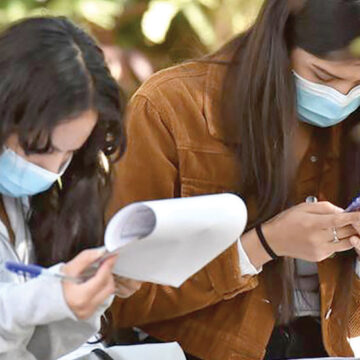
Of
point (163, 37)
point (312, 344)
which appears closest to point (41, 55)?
point (312, 344)

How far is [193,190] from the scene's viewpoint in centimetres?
228

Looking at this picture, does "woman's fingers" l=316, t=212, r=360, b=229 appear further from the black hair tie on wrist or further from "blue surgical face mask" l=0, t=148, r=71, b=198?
"blue surgical face mask" l=0, t=148, r=71, b=198

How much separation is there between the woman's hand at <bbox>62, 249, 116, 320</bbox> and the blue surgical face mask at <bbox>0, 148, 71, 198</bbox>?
19 cm

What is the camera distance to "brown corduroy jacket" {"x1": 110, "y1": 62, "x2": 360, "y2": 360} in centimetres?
226

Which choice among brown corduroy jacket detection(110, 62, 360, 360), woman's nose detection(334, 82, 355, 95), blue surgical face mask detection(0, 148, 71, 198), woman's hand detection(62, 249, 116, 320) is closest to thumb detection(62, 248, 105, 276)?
woman's hand detection(62, 249, 116, 320)

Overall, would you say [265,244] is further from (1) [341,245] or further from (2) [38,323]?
(2) [38,323]

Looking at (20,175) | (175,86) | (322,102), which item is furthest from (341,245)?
(20,175)

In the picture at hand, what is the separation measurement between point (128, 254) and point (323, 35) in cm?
63

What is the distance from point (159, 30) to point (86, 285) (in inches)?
47.4

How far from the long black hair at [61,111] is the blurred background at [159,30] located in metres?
0.51

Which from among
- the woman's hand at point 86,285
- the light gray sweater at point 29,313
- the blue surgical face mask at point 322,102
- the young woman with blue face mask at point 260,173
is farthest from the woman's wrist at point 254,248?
the woman's hand at point 86,285

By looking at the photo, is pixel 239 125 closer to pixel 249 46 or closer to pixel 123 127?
pixel 249 46

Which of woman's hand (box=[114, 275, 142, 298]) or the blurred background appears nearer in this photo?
woman's hand (box=[114, 275, 142, 298])

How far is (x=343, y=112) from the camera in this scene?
7.50ft
